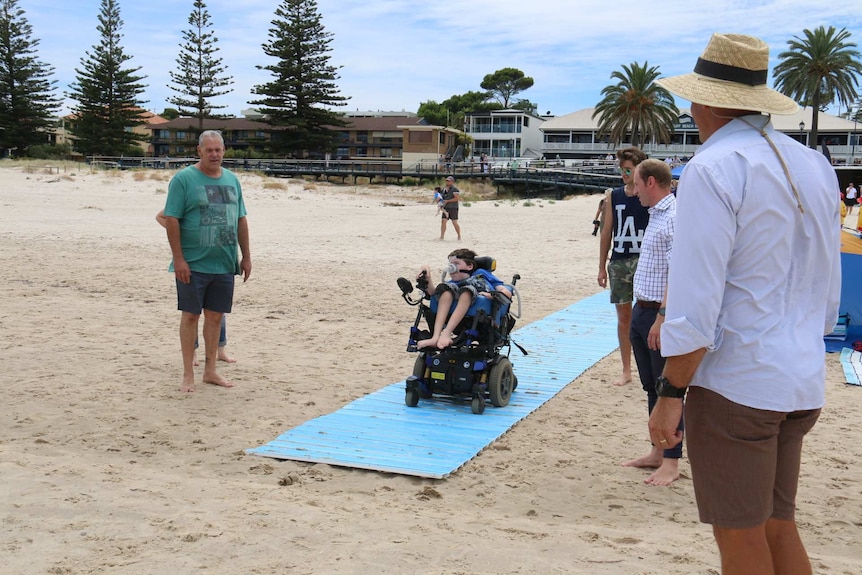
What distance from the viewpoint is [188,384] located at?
602 cm

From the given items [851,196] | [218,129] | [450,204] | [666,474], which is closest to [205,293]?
[666,474]

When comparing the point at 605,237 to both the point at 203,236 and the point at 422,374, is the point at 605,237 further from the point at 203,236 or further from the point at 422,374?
the point at 203,236

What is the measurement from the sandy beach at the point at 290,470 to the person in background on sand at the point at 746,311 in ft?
3.66

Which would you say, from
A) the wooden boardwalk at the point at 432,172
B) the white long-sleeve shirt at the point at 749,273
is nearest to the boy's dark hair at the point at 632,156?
the white long-sleeve shirt at the point at 749,273

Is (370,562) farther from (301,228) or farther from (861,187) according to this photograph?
(861,187)

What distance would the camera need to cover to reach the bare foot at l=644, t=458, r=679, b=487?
4.42m

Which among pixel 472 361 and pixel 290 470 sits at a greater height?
pixel 472 361

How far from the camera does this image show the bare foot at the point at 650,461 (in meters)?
4.63

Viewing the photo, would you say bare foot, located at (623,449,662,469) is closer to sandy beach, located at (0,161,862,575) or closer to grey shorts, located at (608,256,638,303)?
sandy beach, located at (0,161,862,575)

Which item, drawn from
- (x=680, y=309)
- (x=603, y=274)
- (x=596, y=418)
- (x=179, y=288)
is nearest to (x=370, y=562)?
(x=680, y=309)

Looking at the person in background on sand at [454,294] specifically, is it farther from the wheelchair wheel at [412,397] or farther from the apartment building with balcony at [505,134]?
the apartment building with balcony at [505,134]

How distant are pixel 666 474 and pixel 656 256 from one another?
1.17 meters

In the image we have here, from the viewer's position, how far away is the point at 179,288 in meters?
5.85

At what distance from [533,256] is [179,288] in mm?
10527
